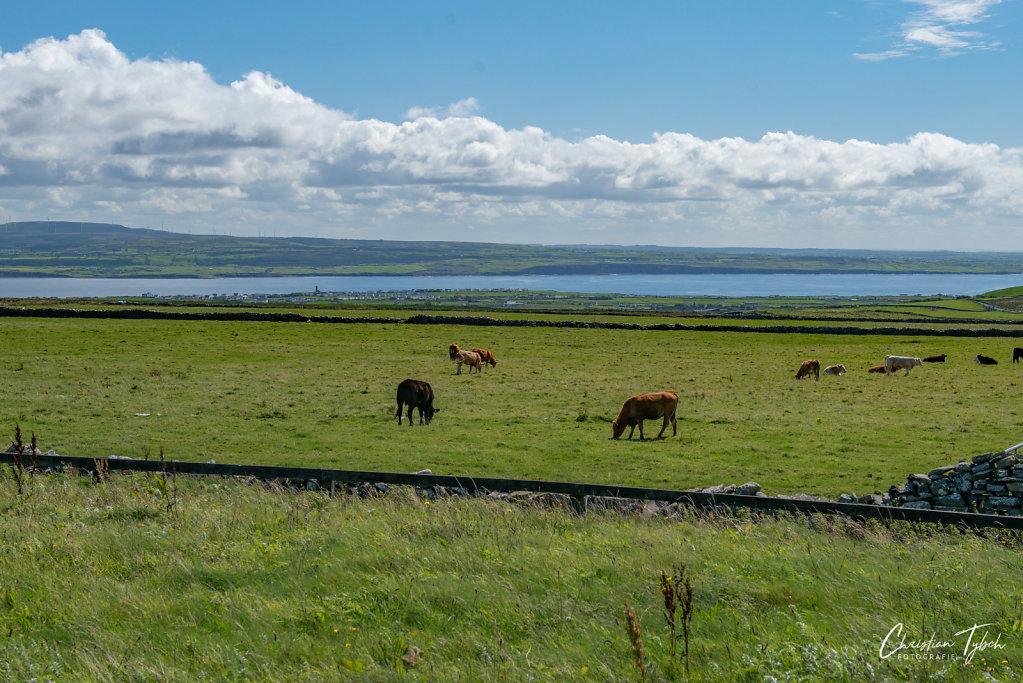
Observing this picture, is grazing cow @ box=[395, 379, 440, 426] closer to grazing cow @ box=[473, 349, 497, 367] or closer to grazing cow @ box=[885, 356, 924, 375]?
grazing cow @ box=[473, 349, 497, 367]

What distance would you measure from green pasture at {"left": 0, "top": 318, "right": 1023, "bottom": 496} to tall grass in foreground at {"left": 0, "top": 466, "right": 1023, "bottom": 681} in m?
3.90

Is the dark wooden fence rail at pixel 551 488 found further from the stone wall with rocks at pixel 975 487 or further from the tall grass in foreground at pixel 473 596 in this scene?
the stone wall with rocks at pixel 975 487

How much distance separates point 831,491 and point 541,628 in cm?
1278

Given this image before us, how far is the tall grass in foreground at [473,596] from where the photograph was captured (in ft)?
22.5

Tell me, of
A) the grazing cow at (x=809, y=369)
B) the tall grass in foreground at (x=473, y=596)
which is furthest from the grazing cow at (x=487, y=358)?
the tall grass in foreground at (x=473, y=596)

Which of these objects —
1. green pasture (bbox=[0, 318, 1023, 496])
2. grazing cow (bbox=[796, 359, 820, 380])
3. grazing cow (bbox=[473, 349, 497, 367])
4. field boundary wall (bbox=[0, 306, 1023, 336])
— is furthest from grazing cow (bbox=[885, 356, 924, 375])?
field boundary wall (bbox=[0, 306, 1023, 336])

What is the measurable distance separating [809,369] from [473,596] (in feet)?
120

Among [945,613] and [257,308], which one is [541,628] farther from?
[257,308]

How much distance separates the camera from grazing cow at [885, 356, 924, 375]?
4284 cm

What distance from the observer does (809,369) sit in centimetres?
4125

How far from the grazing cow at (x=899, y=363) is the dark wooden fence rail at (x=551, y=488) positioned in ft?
111

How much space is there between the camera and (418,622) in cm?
783

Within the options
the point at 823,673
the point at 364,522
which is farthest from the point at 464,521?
the point at 823,673

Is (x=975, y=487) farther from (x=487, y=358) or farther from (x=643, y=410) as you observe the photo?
(x=487, y=358)
